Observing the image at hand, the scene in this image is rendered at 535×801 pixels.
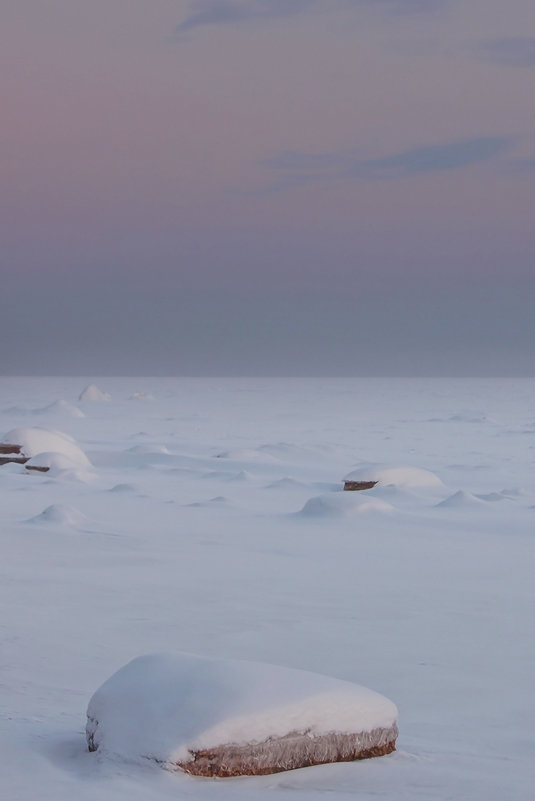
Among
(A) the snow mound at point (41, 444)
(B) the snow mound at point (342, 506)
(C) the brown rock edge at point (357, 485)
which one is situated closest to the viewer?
(B) the snow mound at point (342, 506)

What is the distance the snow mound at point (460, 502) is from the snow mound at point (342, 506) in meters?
0.71

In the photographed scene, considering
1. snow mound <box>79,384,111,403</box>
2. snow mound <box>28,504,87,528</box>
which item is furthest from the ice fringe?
snow mound <box>79,384,111,403</box>

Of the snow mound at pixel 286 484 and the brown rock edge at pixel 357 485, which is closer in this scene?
the brown rock edge at pixel 357 485

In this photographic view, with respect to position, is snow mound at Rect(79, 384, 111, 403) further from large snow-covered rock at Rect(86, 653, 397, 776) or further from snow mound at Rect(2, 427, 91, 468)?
large snow-covered rock at Rect(86, 653, 397, 776)

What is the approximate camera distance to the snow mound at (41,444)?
13.8 metres

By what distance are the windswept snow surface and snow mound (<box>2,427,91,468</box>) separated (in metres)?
1.20

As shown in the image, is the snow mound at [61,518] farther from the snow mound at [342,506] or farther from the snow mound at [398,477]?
the snow mound at [398,477]

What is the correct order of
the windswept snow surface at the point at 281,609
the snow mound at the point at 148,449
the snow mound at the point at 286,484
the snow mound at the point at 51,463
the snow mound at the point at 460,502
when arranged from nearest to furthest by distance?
the windswept snow surface at the point at 281,609 → the snow mound at the point at 460,502 → the snow mound at the point at 286,484 → the snow mound at the point at 51,463 → the snow mound at the point at 148,449

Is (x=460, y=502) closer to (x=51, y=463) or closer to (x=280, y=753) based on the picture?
(x=51, y=463)

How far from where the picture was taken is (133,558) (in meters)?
6.97

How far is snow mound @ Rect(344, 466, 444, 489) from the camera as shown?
1123 centimetres

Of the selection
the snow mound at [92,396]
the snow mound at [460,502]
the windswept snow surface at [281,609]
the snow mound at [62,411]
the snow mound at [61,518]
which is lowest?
the windswept snow surface at [281,609]

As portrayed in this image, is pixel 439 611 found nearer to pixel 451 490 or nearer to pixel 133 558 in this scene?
pixel 133 558

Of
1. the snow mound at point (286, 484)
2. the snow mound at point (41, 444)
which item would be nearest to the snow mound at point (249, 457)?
the snow mound at point (41, 444)
